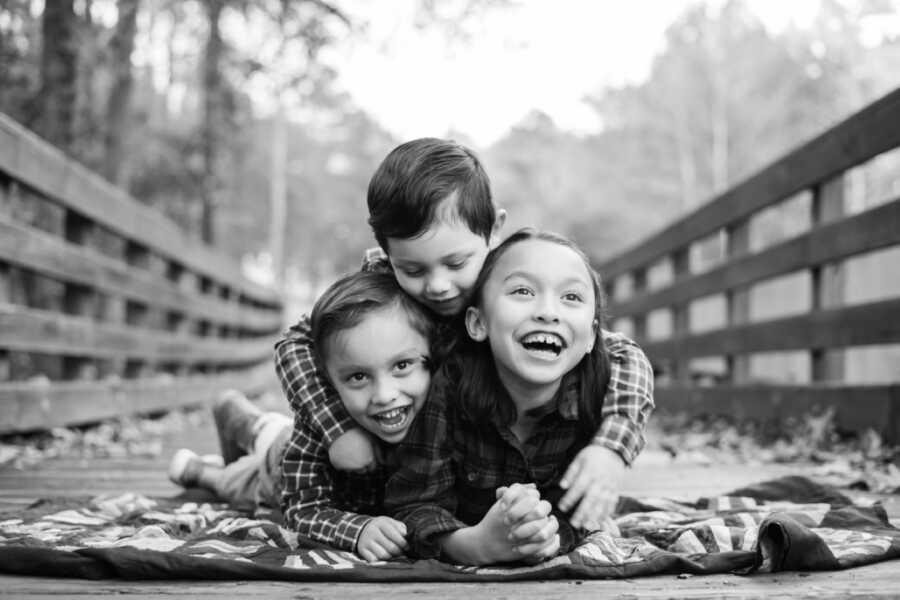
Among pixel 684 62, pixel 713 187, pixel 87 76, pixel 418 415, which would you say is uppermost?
pixel 684 62

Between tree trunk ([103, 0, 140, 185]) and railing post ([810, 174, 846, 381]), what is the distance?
6.28 metres

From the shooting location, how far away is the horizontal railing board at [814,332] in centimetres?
416

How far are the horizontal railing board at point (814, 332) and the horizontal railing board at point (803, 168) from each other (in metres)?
0.66

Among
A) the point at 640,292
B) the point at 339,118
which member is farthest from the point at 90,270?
the point at 339,118

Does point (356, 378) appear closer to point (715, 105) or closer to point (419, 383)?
point (419, 383)

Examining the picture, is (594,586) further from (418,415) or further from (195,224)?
(195,224)

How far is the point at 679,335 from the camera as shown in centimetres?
777

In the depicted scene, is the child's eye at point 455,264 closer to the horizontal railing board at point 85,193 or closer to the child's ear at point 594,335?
the child's ear at point 594,335

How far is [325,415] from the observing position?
104 inches

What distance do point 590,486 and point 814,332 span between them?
3063 mm

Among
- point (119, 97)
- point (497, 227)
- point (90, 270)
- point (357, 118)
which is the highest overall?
point (357, 118)

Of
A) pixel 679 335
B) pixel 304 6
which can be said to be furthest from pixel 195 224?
pixel 679 335

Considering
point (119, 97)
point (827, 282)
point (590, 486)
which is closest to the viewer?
point (590, 486)

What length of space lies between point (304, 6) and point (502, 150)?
28142 millimetres
